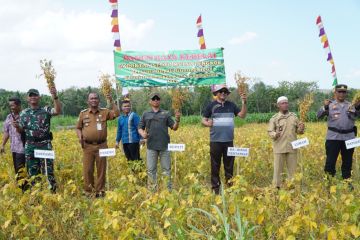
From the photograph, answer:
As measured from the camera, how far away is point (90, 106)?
190 inches

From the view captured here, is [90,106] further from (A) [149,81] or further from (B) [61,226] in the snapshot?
(A) [149,81]

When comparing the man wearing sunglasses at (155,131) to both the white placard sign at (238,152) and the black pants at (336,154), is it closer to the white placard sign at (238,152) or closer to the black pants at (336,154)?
the white placard sign at (238,152)

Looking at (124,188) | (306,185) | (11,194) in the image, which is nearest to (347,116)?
(306,185)

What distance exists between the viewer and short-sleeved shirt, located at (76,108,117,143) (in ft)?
16.0

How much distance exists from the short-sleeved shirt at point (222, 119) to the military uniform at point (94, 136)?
1357 millimetres

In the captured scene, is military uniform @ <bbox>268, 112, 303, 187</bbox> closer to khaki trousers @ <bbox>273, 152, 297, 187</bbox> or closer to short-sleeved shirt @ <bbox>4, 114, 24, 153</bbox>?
khaki trousers @ <bbox>273, 152, 297, 187</bbox>

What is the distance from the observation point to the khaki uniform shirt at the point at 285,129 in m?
4.80

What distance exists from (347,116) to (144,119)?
9.08ft

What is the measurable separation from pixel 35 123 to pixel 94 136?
778 mm

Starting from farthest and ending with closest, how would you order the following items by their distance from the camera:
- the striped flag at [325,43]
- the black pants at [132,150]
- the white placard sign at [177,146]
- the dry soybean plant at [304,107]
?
the striped flag at [325,43]
the black pants at [132,150]
the dry soybean plant at [304,107]
the white placard sign at [177,146]

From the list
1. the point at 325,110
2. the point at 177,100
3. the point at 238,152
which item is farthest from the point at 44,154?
the point at 325,110

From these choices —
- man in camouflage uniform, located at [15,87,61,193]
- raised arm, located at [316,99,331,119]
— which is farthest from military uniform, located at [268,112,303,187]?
man in camouflage uniform, located at [15,87,61,193]

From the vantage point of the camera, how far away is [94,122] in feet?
16.0

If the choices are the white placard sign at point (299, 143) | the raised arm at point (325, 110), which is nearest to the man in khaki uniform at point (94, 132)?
the white placard sign at point (299, 143)
